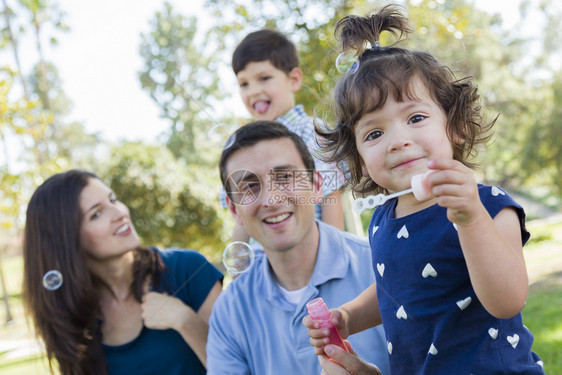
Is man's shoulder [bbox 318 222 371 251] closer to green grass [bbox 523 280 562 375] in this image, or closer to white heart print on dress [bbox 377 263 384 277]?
white heart print on dress [bbox 377 263 384 277]

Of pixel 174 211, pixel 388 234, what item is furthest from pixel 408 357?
pixel 174 211

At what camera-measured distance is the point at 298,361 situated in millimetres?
1787

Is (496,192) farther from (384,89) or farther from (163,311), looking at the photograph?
(163,311)

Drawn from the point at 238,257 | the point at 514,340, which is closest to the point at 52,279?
the point at 238,257

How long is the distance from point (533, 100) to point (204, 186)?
1314cm

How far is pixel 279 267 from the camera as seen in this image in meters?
1.96

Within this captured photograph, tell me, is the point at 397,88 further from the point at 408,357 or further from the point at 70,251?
the point at 70,251

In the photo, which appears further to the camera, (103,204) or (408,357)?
(103,204)

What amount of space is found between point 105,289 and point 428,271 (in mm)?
1931

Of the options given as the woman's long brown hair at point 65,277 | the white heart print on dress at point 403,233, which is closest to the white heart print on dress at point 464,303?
the white heart print on dress at point 403,233

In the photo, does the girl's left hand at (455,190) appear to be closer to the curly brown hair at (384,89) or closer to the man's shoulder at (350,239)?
the curly brown hair at (384,89)

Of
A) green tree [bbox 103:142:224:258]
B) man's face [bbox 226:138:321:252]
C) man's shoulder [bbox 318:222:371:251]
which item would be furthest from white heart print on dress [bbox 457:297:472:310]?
green tree [bbox 103:142:224:258]

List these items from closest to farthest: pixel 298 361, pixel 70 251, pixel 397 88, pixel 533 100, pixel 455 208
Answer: pixel 455 208 < pixel 397 88 < pixel 298 361 < pixel 70 251 < pixel 533 100

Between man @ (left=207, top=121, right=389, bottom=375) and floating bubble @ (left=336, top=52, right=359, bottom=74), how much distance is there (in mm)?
557
